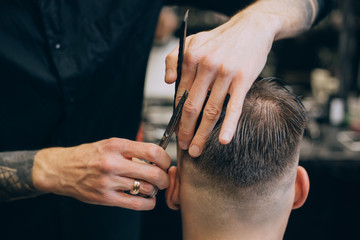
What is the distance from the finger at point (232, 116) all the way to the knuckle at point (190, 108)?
3.7 inches

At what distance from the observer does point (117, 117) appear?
146 cm

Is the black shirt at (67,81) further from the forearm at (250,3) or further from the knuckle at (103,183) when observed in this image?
the knuckle at (103,183)

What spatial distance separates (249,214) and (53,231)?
94 centimetres

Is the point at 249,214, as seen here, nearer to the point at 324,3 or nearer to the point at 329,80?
the point at 324,3

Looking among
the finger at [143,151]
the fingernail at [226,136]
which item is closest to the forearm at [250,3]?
the fingernail at [226,136]

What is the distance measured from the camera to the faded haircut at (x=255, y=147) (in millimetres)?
944

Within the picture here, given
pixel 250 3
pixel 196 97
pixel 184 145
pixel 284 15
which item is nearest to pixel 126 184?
pixel 184 145

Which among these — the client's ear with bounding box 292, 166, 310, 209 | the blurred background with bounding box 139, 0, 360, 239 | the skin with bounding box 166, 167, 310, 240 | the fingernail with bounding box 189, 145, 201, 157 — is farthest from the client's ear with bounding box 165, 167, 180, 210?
the blurred background with bounding box 139, 0, 360, 239

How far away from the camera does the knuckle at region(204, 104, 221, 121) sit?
2.72 feet

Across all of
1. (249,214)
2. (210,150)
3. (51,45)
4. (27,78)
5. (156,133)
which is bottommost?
(156,133)

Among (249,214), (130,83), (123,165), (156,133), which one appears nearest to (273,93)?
(249,214)

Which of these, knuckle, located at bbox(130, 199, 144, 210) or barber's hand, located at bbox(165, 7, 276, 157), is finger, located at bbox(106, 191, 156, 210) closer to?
knuckle, located at bbox(130, 199, 144, 210)

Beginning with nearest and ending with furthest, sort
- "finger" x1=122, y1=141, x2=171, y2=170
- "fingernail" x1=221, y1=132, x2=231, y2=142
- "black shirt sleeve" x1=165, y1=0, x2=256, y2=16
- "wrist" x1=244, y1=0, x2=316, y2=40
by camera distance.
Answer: "fingernail" x1=221, y1=132, x2=231, y2=142
"finger" x1=122, y1=141, x2=171, y2=170
"wrist" x1=244, y1=0, x2=316, y2=40
"black shirt sleeve" x1=165, y1=0, x2=256, y2=16

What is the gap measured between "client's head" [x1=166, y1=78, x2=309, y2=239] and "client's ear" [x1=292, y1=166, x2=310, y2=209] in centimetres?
8
